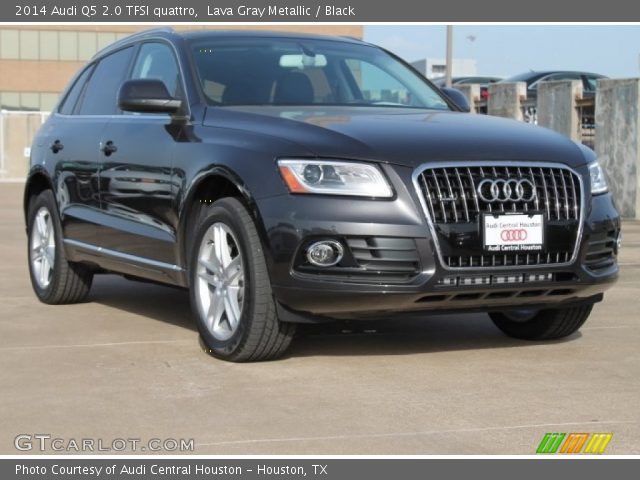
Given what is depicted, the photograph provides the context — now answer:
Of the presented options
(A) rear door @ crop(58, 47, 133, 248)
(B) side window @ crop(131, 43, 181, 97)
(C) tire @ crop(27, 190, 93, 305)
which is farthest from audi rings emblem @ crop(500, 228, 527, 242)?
(C) tire @ crop(27, 190, 93, 305)

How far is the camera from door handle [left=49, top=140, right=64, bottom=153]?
8508 mm

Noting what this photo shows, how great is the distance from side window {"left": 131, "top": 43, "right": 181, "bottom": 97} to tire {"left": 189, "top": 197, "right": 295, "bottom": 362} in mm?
999

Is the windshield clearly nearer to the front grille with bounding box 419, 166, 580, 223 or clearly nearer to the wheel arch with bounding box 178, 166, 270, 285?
the wheel arch with bounding box 178, 166, 270, 285

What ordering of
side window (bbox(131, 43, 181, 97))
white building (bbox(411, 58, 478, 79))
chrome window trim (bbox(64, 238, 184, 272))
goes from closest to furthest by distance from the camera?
chrome window trim (bbox(64, 238, 184, 272))
side window (bbox(131, 43, 181, 97))
white building (bbox(411, 58, 478, 79))

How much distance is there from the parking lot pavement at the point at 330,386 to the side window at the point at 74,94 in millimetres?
1473

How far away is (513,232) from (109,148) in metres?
2.72

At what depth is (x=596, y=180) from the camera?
655 centimetres

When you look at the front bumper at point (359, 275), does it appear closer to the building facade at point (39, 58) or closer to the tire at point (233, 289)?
the tire at point (233, 289)

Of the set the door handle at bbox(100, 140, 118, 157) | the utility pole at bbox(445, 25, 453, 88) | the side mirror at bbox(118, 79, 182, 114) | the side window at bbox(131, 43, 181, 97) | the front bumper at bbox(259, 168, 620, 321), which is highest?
the utility pole at bbox(445, 25, 453, 88)

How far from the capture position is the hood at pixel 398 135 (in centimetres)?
602

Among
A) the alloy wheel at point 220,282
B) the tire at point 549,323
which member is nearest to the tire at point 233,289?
the alloy wheel at point 220,282

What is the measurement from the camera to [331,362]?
6.44 meters
